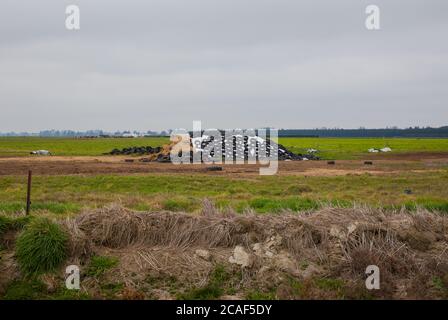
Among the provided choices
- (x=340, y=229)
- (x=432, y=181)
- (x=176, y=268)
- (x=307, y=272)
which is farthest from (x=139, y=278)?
(x=432, y=181)

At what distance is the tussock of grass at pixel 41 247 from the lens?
28.0 ft

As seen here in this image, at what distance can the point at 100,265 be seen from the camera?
873 centimetres

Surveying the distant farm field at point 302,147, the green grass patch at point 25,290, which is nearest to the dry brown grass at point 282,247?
the green grass patch at point 25,290

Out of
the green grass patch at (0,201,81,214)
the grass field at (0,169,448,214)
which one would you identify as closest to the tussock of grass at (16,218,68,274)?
the green grass patch at (0,201,81,214)

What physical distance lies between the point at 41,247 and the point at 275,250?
14.3ft

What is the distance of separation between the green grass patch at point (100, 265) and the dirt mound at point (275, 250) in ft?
0.55

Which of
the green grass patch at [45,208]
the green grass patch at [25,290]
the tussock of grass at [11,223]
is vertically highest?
the tussock of grass at [11,223]

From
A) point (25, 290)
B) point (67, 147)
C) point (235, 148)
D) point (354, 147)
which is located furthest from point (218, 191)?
point (354, 147)

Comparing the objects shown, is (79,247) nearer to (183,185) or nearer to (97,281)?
(97,281)

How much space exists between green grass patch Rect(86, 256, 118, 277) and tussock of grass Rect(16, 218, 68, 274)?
55 centimetres

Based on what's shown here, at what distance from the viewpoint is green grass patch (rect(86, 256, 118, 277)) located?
8.52 m

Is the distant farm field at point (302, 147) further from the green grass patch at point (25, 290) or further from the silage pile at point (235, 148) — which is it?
the green grass patch at point (25, 290)

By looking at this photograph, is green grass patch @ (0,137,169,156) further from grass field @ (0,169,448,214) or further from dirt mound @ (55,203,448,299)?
dirt mound @ (55,203,448,299)
